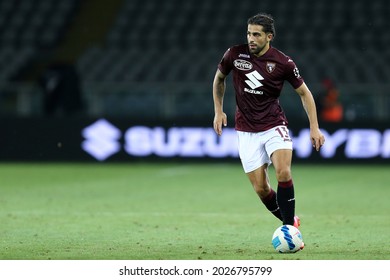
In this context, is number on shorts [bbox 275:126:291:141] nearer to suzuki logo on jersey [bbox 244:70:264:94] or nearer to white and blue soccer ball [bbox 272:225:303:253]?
suzuki logo on jersey [bbox 244:70:264:94]

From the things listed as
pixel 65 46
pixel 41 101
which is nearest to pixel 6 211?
pixel 41 101

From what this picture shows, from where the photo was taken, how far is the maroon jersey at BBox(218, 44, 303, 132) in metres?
9.04

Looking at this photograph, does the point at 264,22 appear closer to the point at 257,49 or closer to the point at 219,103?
the point at 257,49

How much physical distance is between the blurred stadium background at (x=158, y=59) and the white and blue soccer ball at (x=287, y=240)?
11894mm

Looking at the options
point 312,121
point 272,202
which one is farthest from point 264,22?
point 272,202

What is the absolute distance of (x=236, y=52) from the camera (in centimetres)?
922

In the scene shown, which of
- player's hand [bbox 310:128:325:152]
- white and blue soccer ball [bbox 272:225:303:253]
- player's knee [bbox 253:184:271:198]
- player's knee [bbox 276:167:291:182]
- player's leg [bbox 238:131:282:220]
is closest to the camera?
white and blue soccer ball [bbox 272:225:303:253]

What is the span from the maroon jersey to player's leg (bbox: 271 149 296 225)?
13.9 inches

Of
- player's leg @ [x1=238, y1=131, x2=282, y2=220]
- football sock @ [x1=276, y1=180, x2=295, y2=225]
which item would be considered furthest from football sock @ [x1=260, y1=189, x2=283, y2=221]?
football sock @ [x1=276, y1=180, x2=295, y2=225]

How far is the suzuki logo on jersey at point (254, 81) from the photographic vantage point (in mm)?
9062

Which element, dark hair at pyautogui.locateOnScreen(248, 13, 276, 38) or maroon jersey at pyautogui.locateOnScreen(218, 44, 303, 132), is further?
maroon jersey at pyautogui.locateOnScreen(218, 44, 303, 132)

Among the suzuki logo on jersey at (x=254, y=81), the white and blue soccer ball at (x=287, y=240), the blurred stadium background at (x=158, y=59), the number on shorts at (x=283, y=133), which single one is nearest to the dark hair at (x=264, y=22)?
the suzuki logo on jersey at (x=254, y=81)

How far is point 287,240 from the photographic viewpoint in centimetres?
857

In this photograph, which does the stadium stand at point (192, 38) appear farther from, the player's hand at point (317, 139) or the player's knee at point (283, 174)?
the player's hand at point (317, 139)
